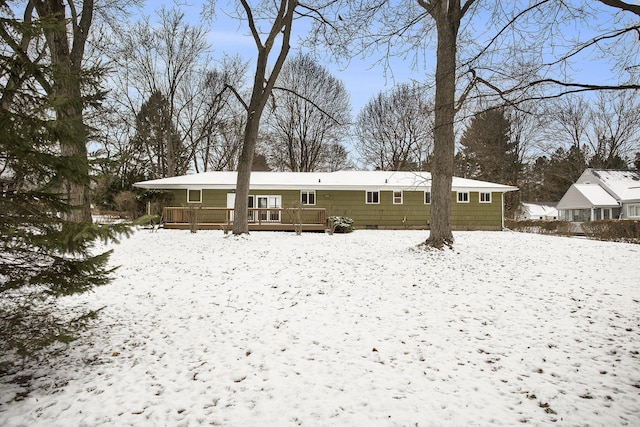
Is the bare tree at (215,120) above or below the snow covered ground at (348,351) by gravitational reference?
above

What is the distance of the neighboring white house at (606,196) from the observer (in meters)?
29.9

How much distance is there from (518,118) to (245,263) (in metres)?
6.61

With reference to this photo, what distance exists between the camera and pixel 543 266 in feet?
27.1

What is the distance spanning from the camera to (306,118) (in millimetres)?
30500

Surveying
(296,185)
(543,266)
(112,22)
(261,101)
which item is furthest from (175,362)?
(296,185)

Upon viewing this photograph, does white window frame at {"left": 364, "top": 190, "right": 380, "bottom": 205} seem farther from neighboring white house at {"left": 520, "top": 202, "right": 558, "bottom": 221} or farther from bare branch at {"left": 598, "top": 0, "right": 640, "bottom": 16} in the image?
neighboring white house at {"left": 520, "top": 202, "right": 558, "bottom": 221}

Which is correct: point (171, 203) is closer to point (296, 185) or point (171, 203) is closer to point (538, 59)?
point (296, 185)

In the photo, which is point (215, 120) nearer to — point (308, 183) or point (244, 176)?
point (308, 183)

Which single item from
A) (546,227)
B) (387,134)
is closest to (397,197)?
(546,227)

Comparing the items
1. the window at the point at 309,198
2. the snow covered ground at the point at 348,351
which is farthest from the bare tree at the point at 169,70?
the snow covered ground at the point at 348,351

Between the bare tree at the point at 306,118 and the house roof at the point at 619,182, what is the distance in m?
22.5

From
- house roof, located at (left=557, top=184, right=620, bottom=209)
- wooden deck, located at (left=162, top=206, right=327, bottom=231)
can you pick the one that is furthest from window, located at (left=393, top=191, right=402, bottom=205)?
house roof, located at (left=557, top=184, right=620, bottom=209)

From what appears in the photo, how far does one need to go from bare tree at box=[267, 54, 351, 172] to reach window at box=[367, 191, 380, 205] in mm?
9148

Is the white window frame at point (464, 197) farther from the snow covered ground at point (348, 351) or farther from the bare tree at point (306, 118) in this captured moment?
the snow covered ground at point (348, 351)
